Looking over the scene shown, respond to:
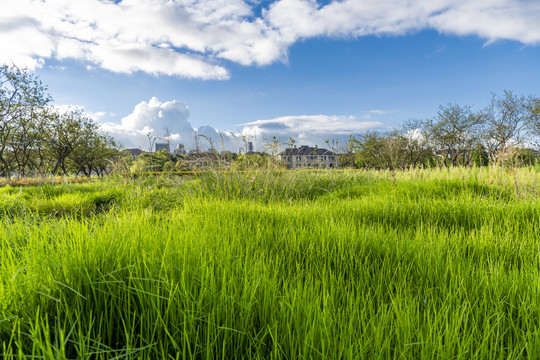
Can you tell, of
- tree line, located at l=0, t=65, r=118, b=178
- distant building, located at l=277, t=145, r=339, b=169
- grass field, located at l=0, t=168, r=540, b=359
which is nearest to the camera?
grass field, located at l=0, t=168, r=540, b=359

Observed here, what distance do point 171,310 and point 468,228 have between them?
3.20 meters

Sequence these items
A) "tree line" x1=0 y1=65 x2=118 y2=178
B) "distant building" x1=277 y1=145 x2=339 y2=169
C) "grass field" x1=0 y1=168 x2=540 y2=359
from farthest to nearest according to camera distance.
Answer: "tree line" x1=0 y1=65 x2=118 y2=178, "distant building" x1=277 y1=145 x2=339 y2=169, "grass field" x1=0 y1=168 x2=540 y2=359

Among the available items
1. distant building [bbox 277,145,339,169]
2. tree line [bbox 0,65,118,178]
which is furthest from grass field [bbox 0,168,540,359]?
tree line [bbox 0,65,118,178]

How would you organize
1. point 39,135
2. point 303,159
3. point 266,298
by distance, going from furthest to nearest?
point 39,135
point 303,159
point 266,298

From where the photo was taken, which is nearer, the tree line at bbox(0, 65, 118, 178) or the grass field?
the grass field

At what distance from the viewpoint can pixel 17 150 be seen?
25375 millimetres

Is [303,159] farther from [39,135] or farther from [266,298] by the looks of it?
[39,135]

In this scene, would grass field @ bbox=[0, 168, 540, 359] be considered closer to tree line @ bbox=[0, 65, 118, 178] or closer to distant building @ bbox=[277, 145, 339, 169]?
distant building @ bbox=[277, 145, 339, 169]

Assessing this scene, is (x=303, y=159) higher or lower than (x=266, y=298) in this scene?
higher

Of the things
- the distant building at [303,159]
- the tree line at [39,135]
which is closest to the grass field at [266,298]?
the distant building at [303,159]

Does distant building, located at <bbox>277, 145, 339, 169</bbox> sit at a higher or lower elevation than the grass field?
higher

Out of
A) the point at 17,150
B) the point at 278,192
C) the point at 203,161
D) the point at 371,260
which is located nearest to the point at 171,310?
the point at 371,260

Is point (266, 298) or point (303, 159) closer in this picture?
point (266, 298)

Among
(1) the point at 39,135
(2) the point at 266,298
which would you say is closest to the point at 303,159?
(2) the point at 266,298
